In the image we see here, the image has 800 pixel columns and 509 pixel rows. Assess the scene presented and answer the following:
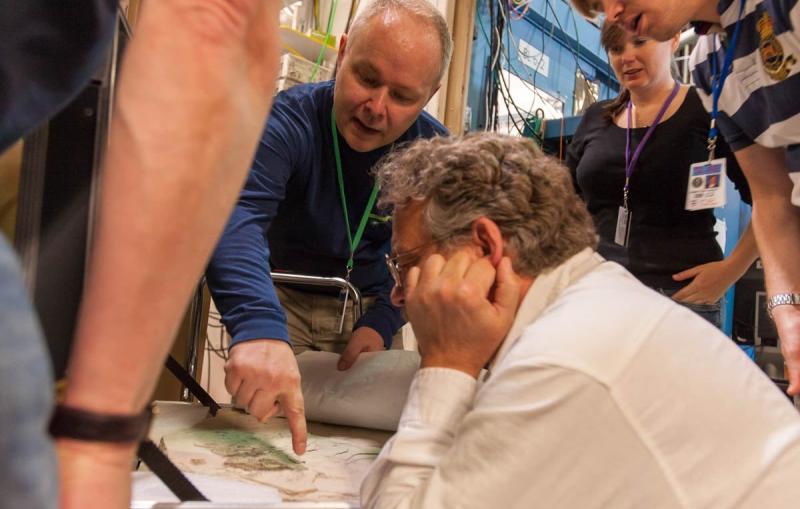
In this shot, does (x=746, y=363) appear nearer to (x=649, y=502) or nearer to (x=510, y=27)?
(x=649, y=502)

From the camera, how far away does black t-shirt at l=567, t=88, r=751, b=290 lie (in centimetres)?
182

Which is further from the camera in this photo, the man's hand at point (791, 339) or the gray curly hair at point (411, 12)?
the gray curly hair at point (411, 12)

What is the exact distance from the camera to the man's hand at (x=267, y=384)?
1.01 meters

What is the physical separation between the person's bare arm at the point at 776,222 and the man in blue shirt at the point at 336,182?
0.74 metres

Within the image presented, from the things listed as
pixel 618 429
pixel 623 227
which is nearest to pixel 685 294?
pixel 623 227

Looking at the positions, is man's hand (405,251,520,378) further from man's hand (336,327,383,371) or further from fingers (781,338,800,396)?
fingers (781,338,800,396)

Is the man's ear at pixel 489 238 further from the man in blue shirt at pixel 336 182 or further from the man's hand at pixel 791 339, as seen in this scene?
the man's hand at pixel 791 339

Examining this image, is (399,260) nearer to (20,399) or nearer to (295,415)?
(295,415)

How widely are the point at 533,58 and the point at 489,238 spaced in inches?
130

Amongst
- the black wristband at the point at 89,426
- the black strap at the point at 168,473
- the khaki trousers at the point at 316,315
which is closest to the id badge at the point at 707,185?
the khaki trousers at the point at 316,315

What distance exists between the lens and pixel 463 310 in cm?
91

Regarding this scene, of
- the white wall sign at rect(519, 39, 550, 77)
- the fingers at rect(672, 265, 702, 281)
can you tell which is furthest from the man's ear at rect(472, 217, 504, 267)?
the white wall sign at rect(519, 39, 550, 77)

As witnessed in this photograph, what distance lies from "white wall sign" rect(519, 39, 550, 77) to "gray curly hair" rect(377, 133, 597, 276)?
3022mm

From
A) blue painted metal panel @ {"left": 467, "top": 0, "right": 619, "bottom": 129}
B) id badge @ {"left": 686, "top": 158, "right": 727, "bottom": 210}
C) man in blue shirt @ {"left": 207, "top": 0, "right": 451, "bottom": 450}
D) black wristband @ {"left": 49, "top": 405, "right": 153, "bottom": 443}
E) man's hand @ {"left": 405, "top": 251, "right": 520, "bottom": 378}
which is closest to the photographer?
black wristband @ {"left": 49, "top": 405, "right": 153, "bottom": 443}
